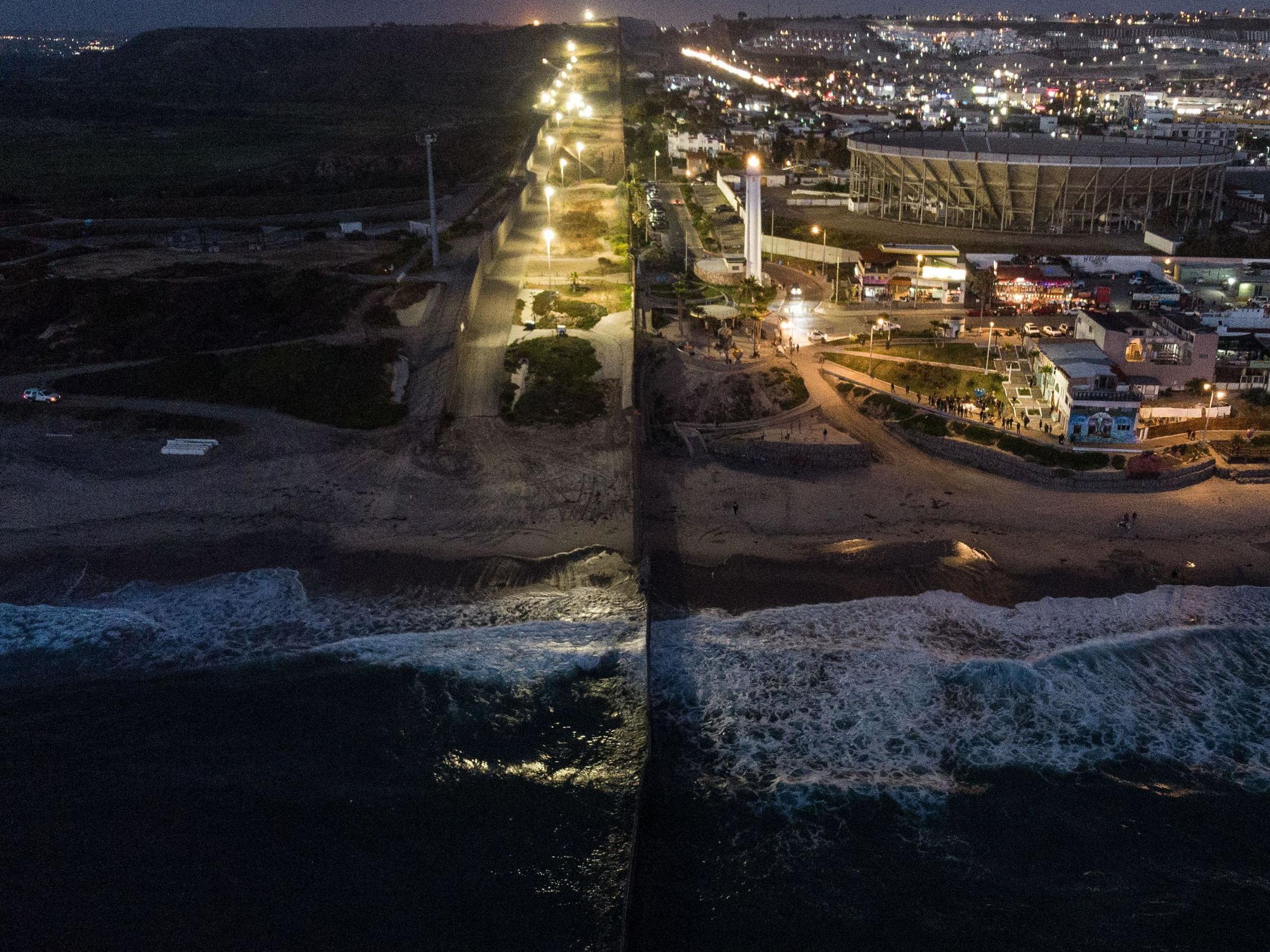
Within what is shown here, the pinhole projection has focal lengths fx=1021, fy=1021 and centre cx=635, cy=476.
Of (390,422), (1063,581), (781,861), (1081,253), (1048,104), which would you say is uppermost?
(1048,104)

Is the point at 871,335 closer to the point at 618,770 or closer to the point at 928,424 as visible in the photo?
the point at 928,424

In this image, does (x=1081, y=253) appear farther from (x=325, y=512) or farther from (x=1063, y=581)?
(x=325, y=512)

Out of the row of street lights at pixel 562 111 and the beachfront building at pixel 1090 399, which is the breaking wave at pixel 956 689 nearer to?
the beachfront building at pixel 1090 399

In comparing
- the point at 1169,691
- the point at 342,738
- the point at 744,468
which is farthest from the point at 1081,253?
the point at 342,738

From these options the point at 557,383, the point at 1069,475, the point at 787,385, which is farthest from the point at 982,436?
the point at 557,383

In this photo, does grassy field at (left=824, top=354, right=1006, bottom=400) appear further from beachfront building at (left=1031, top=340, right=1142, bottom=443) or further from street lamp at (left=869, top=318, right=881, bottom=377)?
beachfront building at (left=1031, top=340, right=1142, bottom=443)
